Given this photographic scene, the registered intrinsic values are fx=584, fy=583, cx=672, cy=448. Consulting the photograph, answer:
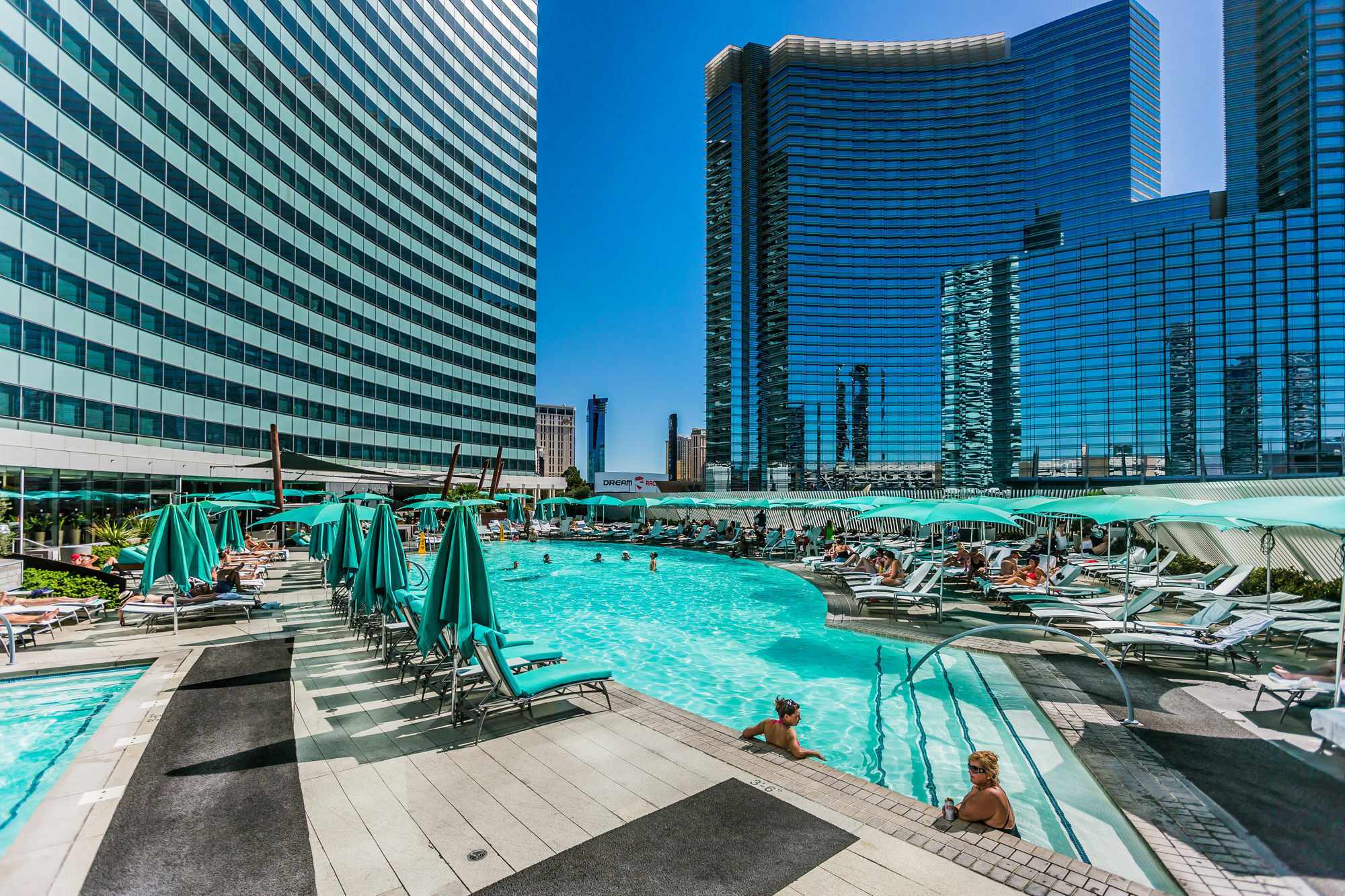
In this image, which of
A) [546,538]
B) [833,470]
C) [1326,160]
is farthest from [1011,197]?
[546,538]

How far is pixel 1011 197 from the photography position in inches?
2778

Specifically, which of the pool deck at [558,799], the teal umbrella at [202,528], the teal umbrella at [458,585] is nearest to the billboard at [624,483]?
the teal umbrella at [202,528]

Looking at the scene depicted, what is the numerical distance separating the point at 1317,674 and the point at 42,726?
13.6m

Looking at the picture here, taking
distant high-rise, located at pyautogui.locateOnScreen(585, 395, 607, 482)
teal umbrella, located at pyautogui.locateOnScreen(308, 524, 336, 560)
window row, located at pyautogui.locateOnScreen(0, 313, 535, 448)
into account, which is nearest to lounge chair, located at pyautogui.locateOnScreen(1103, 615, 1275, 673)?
teal umbrella, located at pyautogui.locateOnScreen(308, 524, 336, 560)

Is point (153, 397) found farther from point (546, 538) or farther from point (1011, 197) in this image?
point (1011, 197)

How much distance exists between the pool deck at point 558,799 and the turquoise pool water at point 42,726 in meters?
0.30

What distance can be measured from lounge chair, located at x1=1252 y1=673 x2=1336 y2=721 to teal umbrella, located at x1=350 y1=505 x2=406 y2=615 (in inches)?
391

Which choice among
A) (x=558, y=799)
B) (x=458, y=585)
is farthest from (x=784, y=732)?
(x=458, y=585)

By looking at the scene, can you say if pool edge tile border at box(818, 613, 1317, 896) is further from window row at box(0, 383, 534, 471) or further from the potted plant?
window row at box(0, 383, 534, 471)

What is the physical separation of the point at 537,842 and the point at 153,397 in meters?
27.6

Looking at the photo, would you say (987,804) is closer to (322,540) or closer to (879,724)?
(879,724)

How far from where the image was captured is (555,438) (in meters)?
181

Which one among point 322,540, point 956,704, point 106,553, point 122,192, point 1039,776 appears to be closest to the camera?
point 1039,776

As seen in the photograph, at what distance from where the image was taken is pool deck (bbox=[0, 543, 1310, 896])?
331 centimetres
